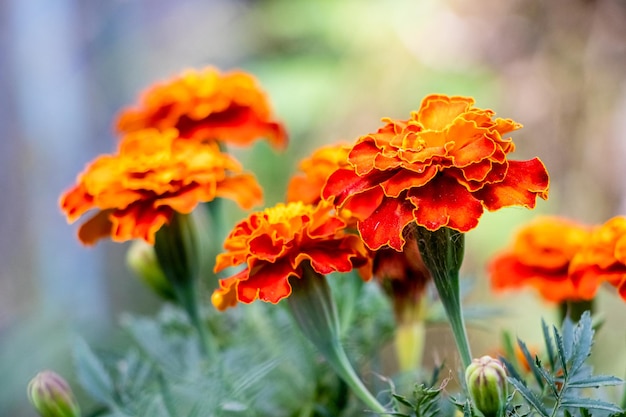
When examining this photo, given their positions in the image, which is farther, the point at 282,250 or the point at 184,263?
the point at 184,263

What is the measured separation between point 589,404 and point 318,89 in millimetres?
1417

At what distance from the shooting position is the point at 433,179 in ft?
1.05

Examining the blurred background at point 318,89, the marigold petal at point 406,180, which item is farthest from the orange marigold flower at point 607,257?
the blurred background at point 318,89

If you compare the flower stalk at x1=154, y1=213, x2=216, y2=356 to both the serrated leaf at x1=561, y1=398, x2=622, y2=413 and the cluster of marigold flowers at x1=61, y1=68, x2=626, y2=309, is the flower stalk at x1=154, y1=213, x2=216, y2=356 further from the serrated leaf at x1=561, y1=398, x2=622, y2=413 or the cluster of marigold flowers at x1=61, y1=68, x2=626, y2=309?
the serrated leaf at x1=561, y1=398, x2=622, y2=413

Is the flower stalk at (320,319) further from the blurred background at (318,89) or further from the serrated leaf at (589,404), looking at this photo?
the blurred background at (318,89)

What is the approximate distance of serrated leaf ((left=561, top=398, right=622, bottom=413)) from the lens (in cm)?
29

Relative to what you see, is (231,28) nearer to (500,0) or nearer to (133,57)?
(133,57)

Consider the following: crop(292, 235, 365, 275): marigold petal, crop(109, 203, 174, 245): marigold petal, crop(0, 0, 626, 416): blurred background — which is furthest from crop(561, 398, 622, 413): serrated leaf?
crop(0, 0, 626, 416): blurred background

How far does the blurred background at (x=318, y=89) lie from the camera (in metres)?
1.46

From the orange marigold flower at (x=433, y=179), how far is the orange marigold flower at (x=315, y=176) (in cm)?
7

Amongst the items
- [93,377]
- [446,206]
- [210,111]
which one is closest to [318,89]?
[210,111]

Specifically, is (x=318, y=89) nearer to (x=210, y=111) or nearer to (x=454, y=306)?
(x=210, y=111)

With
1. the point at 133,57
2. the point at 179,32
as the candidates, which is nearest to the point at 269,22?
the point at 179,32

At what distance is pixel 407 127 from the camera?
341mm
